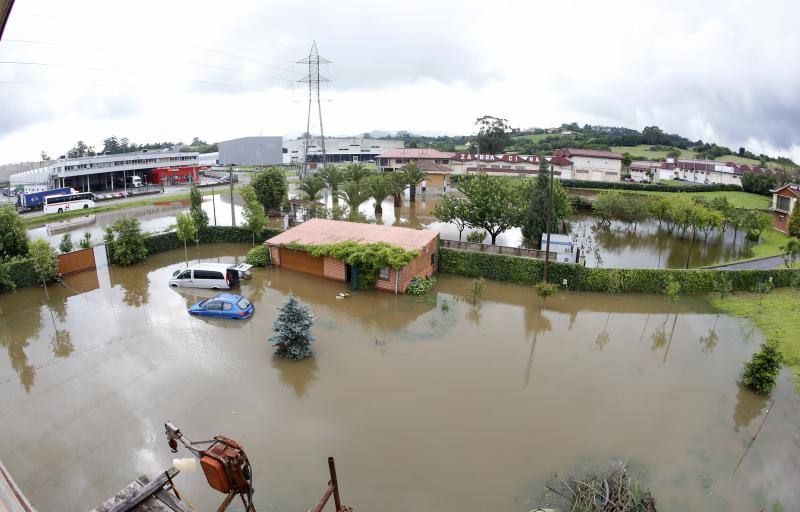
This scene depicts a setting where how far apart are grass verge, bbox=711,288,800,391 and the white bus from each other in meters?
50.4

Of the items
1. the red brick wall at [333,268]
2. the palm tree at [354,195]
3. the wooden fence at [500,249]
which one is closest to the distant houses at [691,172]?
the palm tree at [354,195]

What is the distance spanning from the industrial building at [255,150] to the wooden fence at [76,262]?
7469 centimetres

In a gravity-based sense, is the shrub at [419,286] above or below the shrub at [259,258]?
below

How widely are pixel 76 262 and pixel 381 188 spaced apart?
78.3 feet

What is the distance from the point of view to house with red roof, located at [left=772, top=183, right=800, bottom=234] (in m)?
35.1

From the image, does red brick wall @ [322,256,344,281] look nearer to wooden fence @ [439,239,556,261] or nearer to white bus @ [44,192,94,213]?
wooden fence @ [439,239,556,261]

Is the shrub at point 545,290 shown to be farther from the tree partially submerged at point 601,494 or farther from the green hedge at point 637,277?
the tree partially submerged at point 601,494

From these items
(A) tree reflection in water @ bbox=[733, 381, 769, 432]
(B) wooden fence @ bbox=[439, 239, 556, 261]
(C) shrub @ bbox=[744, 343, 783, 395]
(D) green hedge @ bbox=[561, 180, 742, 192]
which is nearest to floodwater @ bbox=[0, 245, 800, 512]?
(A) tree reflection in water @ bbox=[733, 381, 769, 432]

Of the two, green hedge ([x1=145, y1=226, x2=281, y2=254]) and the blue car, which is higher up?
green hedge ([x1=145, y1=226, x2=281, y2=254])

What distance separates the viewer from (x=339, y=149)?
110 metres

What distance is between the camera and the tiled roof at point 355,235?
78.6 ft

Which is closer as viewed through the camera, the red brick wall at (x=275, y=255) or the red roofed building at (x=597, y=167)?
the red brick wall at (x=275, y=255)

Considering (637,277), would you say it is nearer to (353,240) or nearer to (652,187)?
(353,240)

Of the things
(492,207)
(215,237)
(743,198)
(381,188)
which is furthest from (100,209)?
(743,198)
